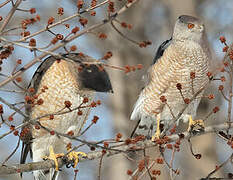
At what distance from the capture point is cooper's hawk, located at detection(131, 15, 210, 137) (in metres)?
6.39

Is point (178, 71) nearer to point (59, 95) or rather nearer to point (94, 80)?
point (94, 80)

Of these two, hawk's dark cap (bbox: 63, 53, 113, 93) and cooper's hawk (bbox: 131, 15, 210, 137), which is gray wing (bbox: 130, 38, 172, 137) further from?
hawk's dark cap (bbox: 63, 53, 113, 93)

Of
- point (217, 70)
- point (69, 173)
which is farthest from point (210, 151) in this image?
point (217, 70)

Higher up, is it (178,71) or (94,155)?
(178,71)

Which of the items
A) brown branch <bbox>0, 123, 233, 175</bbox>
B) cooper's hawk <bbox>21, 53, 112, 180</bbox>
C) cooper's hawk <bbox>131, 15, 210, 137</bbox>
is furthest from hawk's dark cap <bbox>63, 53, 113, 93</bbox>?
brown branch <bbox>0, 123, 233, 175</bbox>

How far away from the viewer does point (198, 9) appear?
41.1 feet

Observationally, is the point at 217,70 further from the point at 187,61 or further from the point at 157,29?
the point at 157,29

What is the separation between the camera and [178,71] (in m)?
6.43

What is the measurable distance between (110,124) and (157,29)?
2887mm

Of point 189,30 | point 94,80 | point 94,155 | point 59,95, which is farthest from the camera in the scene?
point 189,30

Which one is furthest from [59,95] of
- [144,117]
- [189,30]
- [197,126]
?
[189,30]

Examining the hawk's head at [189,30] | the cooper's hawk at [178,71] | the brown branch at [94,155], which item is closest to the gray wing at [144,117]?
the cooper's hawk at [178,71]

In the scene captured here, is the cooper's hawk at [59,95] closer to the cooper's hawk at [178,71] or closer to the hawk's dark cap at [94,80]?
the hawk's dark cap at [94,80]

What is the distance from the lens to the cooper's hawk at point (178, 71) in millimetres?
6387
